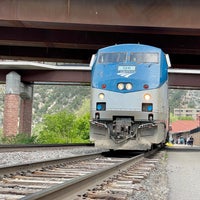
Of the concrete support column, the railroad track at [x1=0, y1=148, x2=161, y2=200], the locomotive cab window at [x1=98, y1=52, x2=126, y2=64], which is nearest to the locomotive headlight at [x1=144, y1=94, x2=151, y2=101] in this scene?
→ the locomotive cab window at [x1=98, y1=52, x2=126, y2=64]

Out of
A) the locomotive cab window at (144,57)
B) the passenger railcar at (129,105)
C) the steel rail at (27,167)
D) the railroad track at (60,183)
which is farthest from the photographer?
the locomotive cab window at (144,57)

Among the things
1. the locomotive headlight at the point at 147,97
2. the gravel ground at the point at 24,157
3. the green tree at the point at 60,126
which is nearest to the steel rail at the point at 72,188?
the gravel ground at the point at 24,157

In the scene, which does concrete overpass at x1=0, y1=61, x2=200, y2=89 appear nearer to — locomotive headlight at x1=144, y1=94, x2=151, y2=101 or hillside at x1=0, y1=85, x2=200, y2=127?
locomotive headlight at x1=144, y1=94, x2=151, y2=101

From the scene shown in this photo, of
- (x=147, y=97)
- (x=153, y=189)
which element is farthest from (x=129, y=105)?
(x=153, y=189)

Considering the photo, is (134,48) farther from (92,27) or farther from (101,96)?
(92,27)

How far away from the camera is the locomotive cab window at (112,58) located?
13.9 m

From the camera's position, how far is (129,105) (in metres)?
12.9

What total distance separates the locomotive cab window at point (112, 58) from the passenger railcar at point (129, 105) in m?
0.19

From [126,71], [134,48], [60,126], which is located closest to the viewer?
[126,71]

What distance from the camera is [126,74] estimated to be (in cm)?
1338

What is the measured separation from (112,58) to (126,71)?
878 mm

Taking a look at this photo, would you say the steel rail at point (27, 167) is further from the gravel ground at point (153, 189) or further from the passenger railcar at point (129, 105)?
the passenger railcar at point (129, 105)

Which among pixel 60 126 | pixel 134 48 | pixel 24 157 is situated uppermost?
pixel 134 48

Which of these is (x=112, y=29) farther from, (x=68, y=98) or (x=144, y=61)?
(x=68, y=98)
